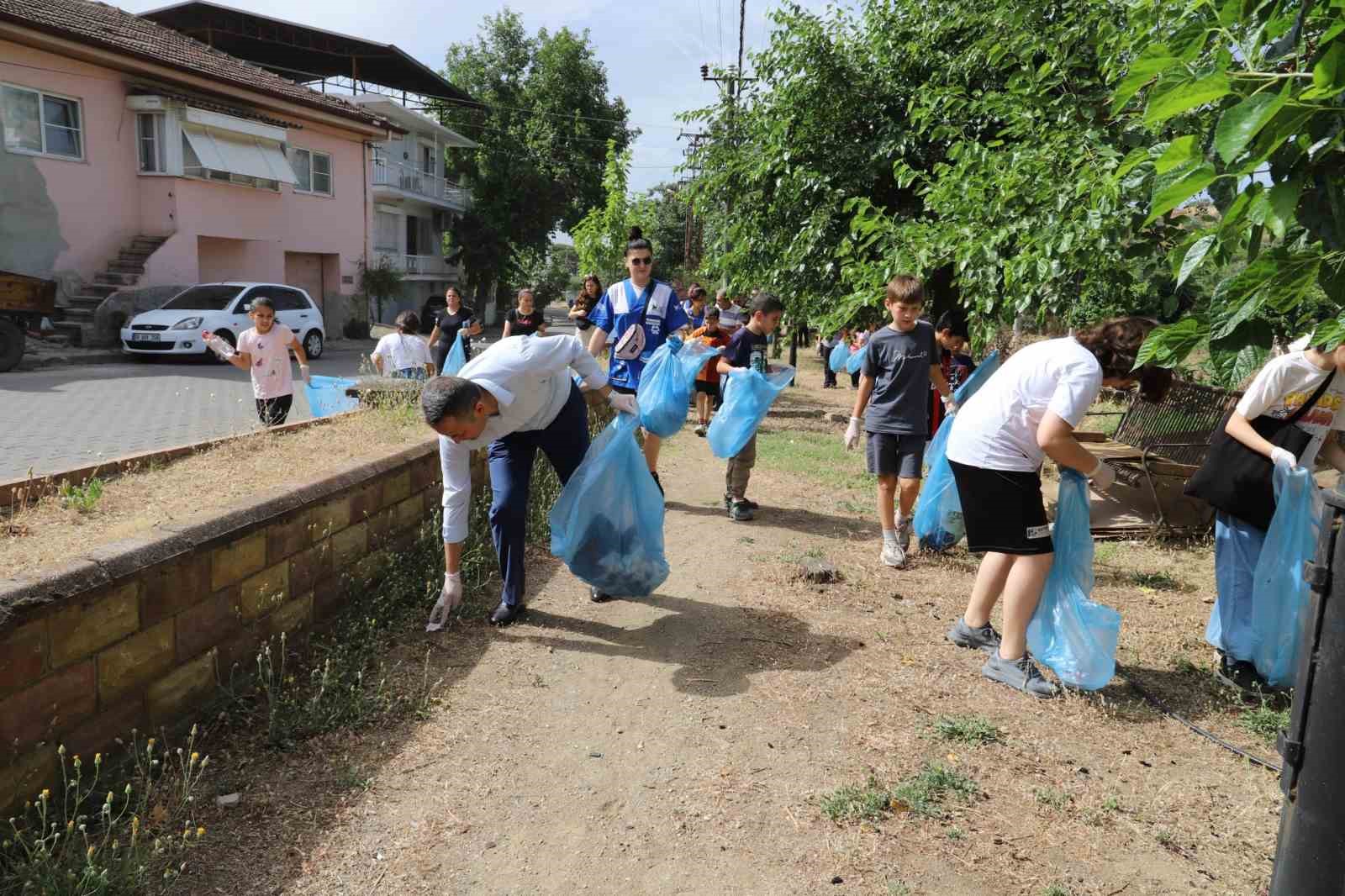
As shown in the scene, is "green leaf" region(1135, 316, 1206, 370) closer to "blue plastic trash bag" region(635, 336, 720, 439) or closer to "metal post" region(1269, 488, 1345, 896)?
"metal post" region(1269, 488, 1345, 896)

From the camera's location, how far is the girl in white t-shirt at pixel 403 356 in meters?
8.61

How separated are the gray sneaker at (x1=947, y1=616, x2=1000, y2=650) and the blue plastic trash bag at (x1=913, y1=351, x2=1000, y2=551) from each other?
2.97 ft

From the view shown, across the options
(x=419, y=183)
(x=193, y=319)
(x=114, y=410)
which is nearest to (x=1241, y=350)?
(x=114, y=410)

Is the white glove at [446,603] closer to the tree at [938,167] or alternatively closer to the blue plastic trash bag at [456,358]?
the tree at [938,167]

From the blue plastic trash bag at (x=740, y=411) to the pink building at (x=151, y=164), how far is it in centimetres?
1419

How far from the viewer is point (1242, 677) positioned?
3.95 metres

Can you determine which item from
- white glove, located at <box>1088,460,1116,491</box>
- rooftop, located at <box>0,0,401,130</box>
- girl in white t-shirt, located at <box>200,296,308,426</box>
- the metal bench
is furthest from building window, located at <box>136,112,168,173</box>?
white glove, located at <box>1088,460,1116,491</box>

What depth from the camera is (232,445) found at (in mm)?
4902

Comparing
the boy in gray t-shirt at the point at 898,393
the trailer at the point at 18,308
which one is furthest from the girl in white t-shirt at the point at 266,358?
the trailer at the point at 18,308

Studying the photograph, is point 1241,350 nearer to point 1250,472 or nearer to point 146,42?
point 1250,472

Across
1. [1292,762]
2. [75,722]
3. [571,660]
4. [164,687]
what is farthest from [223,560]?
[1292,762]

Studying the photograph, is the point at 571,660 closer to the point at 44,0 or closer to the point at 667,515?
the point at 667,515

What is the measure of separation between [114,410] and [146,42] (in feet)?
42.5

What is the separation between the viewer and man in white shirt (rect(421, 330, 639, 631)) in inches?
158
